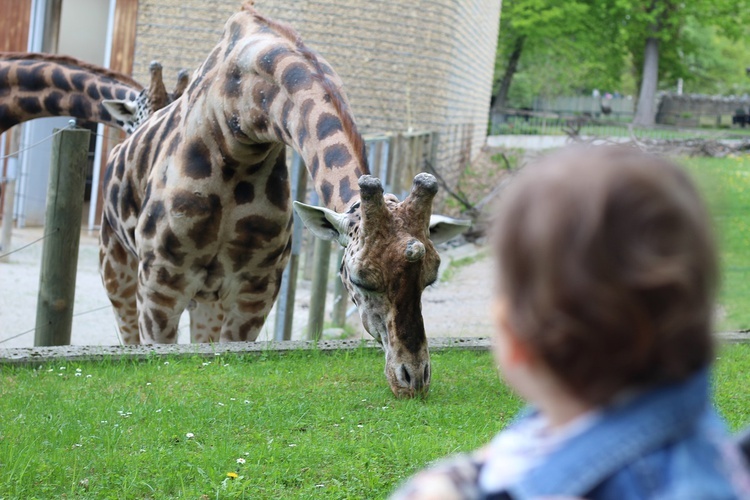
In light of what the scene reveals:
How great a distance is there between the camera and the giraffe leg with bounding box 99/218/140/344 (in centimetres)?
771

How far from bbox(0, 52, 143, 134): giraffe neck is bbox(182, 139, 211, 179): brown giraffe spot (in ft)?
7.92

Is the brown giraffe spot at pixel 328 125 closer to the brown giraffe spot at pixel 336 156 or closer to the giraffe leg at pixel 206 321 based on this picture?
the brown giraffe spot at pixel 336 156

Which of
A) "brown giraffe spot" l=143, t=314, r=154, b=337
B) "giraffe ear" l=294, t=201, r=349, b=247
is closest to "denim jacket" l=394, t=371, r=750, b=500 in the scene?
"giraffe ear" l=294, t=201, r=349, b=247

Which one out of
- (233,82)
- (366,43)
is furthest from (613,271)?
(366,43)

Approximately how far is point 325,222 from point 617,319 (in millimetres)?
3593

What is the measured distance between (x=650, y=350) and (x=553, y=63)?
53675 mm

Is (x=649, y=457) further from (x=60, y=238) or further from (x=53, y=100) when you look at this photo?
(x=53, y=100)

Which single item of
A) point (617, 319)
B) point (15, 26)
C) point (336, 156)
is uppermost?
point (15, 26)

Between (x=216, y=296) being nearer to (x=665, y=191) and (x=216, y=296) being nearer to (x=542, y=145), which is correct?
(x=665, y=191)

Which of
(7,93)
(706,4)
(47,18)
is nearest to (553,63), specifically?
(706,4)

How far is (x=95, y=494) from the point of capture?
12.2ft

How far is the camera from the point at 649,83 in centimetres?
4441

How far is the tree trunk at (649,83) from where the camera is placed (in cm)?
4428

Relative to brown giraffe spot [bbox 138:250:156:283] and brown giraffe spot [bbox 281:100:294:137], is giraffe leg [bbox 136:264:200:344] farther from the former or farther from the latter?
brown giraffe spot [bbox 281:100:294:137]
